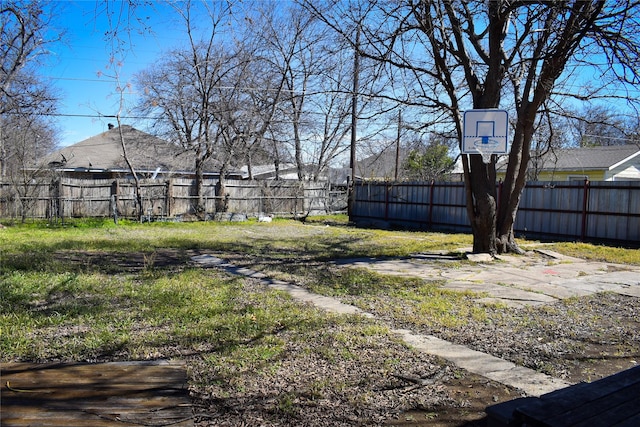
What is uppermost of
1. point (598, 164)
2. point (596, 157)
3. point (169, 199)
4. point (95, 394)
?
point (596, 157)

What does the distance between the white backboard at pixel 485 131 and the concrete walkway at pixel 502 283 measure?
231 cm

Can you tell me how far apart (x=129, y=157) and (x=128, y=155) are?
0.28 metres

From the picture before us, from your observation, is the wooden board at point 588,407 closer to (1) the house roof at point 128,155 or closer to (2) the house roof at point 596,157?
(2) the house roof at point 596,157

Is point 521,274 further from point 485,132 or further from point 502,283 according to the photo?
point 485,132

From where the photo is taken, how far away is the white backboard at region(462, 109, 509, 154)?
961 cm

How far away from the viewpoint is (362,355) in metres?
4.05

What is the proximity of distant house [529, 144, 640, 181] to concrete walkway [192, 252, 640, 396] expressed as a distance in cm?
1534

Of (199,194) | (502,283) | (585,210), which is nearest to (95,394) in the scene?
(502,283)

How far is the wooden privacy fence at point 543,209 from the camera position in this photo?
13.1 meters

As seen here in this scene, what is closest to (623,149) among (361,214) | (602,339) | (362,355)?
(361,214)

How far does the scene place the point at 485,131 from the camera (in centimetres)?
971

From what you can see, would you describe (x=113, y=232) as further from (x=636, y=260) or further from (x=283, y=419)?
(x=636, y=260)

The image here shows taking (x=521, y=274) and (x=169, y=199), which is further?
(x=169, y=199)

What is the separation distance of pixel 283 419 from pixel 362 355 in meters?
1.25
